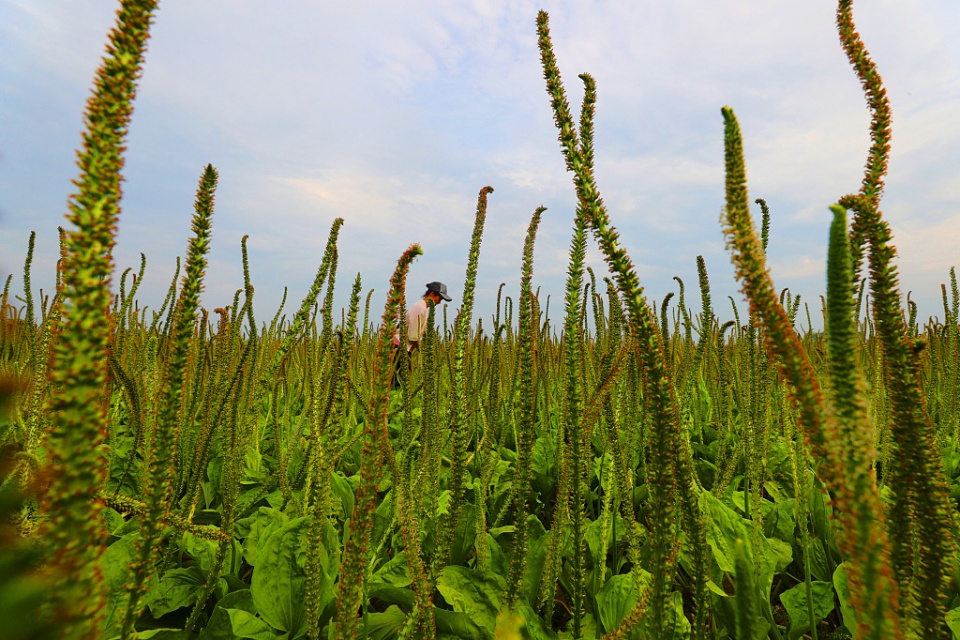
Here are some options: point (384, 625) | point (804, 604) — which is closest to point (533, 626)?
point (384, 625)

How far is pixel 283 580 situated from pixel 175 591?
1.60 ft

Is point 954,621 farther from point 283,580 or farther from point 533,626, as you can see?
point 283,580

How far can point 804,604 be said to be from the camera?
2.03 meters

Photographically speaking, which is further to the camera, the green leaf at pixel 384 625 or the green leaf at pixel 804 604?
the green leaf at pixel 804 604

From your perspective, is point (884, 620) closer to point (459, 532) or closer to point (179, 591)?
point (459, 532)

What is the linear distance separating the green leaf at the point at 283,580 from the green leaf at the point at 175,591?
1.02 ft

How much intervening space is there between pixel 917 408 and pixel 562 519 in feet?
3.50

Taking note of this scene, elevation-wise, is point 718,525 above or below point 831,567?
above

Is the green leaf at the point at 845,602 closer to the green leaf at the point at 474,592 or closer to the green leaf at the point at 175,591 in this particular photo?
the green leaf at the point at 474,592

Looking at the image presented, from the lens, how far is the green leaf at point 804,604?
6.34 feet

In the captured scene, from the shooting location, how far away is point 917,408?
646 mm

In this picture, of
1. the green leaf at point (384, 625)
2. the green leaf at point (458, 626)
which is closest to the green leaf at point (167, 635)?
the green leaf at point (384, 625)

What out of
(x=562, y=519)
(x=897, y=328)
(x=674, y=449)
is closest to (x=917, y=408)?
(x=897, y=328)

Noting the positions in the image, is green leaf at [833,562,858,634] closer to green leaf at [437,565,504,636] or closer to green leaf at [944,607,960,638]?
green leaf at [944,607,960,638]
